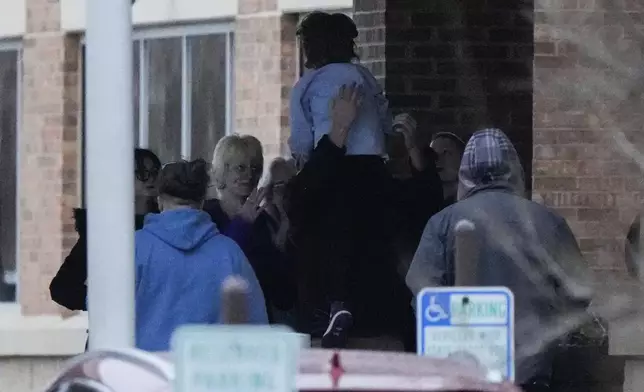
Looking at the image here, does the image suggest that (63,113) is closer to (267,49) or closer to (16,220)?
(16,220)

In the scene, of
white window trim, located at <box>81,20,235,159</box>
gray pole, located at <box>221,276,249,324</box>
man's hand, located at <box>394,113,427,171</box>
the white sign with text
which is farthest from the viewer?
white window trim, located at <box>81,20,235,159</box>

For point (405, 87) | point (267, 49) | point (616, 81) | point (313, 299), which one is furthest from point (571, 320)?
point (267, 49)

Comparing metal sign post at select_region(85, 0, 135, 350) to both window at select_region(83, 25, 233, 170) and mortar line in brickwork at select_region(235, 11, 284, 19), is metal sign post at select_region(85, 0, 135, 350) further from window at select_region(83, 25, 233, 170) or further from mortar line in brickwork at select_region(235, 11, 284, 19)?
window at select_region(83, 25, 233, 170)

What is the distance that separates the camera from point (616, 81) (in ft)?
15.0

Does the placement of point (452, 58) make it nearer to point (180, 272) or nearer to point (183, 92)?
point (183, 92)

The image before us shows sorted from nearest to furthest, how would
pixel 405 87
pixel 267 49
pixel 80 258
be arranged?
pixel 80 258 → pixel 405 87 → pixel 267 49

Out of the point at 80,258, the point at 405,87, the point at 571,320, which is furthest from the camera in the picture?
the point at 405,87

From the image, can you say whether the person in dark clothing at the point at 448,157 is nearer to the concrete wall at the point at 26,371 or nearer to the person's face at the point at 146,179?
the person's face at the point at 146,179

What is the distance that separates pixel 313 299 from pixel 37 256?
17.8 ft

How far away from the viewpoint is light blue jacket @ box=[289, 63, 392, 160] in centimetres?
809

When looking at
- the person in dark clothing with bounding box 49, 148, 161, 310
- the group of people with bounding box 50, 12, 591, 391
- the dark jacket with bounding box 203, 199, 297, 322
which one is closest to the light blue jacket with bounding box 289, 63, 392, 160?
the group of people with bounding box 50, 12, 591, 391

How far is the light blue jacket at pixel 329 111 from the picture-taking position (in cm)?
809

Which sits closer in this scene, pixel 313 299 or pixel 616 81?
pixel 616 81

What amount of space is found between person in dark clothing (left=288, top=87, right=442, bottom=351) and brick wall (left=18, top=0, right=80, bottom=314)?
17.1 ft
